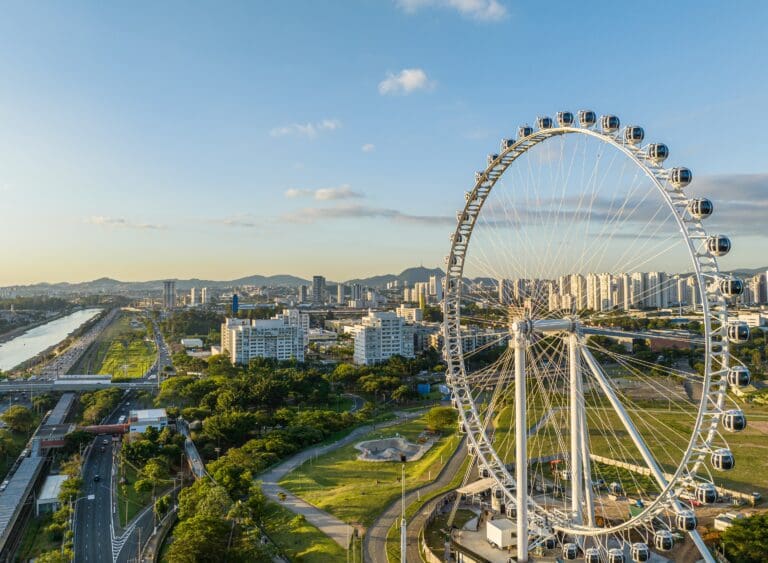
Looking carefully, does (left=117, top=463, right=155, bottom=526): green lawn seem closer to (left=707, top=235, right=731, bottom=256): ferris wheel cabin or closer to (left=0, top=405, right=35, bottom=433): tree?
(left=0, top=405, right=35, bottom=433): tree

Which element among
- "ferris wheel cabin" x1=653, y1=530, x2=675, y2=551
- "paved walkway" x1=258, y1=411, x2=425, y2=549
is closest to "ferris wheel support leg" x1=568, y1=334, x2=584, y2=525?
"ferris wheel cabin" x1=653, y1=530, x2=675, y2=551

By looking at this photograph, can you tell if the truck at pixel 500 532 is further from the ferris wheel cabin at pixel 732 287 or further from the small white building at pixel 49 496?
the small white building at pixel 49 496

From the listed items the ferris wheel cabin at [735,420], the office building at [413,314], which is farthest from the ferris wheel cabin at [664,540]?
the office building at [413,314]

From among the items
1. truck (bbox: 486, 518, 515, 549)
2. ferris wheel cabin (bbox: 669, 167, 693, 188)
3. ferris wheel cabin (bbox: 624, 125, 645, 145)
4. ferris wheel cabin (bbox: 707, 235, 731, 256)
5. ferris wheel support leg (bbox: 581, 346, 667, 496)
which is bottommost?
truck (bbox: 486, 518, 515, 549)

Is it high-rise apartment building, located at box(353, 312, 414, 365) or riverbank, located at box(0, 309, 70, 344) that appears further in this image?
riverbank, located at box(0, 309, 70, 344)

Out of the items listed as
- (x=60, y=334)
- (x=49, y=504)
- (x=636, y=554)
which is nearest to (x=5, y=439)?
(x=49, y=504)

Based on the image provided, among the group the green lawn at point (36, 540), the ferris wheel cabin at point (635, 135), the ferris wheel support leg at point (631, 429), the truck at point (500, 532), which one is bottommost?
the green lawn at point (36, 540)
